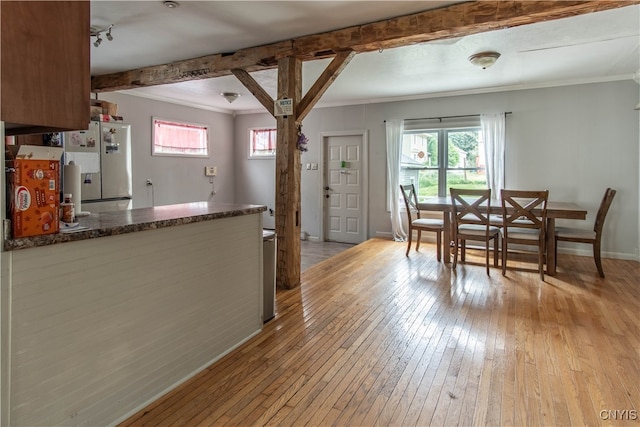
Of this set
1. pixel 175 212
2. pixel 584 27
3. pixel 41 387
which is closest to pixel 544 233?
pixel 584 27

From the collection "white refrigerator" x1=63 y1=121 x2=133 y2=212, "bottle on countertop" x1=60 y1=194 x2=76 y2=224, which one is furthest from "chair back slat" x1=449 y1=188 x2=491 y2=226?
"white refrigerator" x1=63 y1=121 x2=133 y2=212

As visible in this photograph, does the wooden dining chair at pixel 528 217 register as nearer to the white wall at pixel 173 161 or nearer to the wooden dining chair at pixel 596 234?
the wooden dining chair at pixel 596 234

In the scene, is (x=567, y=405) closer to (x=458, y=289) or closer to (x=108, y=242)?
(x=458, y=289)

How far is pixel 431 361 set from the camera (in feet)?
7.41

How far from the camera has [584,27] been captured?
3.28 metres

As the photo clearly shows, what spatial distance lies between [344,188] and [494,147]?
2.52 m

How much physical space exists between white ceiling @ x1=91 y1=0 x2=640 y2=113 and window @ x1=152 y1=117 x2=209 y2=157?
0.68 m

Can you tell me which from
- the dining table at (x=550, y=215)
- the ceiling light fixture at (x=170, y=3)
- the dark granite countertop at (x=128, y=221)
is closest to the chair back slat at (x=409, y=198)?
the dining table at (x=550, y=215)

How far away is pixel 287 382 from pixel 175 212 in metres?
1.17

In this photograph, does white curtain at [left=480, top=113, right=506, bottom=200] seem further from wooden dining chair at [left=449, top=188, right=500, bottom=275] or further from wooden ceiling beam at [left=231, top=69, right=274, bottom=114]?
wooden ceiling beam at [left=231, top=69, right=274, bottom=114]

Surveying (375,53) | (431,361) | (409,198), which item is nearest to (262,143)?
(409,198)

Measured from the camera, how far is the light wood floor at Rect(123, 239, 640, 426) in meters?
1.77

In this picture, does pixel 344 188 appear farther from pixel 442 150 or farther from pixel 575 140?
pixel 575 140

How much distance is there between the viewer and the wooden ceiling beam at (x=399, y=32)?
260 centimetres
